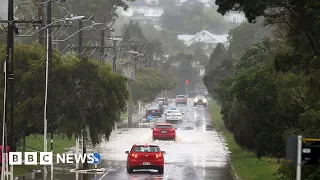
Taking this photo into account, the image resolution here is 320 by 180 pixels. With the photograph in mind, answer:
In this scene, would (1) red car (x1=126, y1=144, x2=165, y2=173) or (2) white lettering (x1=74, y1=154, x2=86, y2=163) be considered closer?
(1) red car (x1=126, y1=144, x2=165, y2=173)

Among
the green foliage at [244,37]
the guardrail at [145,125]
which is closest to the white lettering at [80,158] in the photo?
the guardrail at [145,125]

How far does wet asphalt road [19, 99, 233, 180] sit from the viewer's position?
40.1 metres

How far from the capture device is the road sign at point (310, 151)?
758 inches

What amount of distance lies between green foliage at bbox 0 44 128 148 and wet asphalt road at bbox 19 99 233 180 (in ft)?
7.99

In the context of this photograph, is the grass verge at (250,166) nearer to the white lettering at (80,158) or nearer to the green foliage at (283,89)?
the green foliage at (283,89)

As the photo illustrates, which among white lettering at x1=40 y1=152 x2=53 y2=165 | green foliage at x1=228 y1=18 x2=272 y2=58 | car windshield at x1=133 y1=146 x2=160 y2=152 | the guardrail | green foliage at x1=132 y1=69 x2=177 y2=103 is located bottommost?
the guardrail

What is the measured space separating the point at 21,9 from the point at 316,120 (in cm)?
8412

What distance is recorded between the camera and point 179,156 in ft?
174

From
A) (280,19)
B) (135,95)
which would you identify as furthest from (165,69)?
(280,19)

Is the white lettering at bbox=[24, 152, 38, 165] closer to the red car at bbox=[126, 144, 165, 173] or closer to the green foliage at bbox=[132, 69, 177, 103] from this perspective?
the red car at bbox=[126, 144, 165, 173]

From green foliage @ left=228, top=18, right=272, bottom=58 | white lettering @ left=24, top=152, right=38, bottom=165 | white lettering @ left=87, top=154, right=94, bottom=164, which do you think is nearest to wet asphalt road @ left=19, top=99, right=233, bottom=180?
white lettering @ left=87, top=154, right=94, bottom=164

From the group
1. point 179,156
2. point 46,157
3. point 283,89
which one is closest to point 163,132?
point 179,156

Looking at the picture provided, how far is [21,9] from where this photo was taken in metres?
110

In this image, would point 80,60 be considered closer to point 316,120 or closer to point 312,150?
point 316,120
